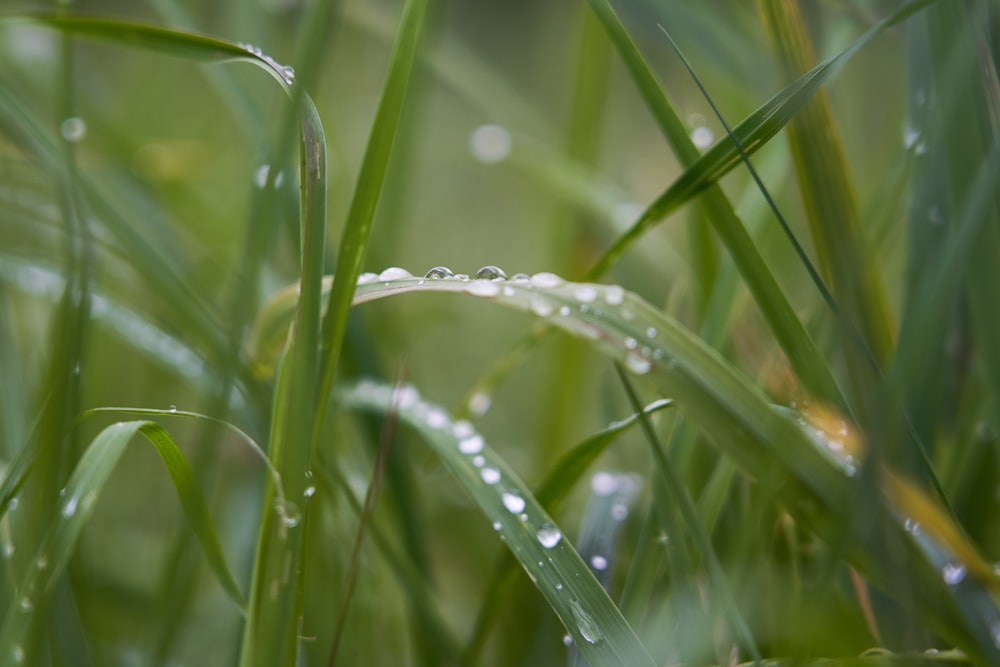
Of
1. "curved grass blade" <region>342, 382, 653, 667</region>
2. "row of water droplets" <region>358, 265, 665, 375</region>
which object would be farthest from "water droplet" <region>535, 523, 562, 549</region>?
"row of water droplets" <region>358, 265, 665, 375</region>

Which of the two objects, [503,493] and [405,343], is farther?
[405,343]

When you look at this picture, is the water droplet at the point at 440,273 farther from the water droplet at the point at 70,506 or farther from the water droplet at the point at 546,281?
the water droplet at the point at 70,506

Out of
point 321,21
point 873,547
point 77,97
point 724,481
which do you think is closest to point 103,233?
point 77,97

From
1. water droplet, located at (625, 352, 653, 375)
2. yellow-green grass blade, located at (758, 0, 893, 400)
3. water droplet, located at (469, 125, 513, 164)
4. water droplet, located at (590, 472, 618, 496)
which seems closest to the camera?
water droplet, located at (625, 352, 653, 375)

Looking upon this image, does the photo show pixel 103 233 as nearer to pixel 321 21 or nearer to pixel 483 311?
pixel 321 21

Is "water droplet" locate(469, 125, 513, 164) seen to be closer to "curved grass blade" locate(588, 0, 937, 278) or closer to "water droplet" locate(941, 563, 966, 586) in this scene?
"curved grass blade" locate(588, 0, 937, 278)

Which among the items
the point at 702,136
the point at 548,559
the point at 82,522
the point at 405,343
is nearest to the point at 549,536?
the point at 548,559

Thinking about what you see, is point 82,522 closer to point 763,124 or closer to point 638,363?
point 638,363
